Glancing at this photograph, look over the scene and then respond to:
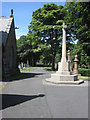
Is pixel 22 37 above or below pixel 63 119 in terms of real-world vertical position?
above

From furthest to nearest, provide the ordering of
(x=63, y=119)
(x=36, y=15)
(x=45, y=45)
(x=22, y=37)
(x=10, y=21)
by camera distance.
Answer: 1. (x=22, y=37)
2. (x=36, y=15)
3. (x=45, y=45)
4. (x=10, y=21)
5. (x=63, y=119)

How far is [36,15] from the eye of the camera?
36.2 m

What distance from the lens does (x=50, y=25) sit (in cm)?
3238

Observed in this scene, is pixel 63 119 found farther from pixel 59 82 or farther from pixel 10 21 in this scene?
pixel 10 21

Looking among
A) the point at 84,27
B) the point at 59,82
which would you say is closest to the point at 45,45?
the point at 84,27

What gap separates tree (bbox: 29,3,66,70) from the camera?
1280 inches

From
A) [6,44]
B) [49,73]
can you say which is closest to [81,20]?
[6,44]

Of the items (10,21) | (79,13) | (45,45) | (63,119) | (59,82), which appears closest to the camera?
(63,119)

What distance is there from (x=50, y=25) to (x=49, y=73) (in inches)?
474

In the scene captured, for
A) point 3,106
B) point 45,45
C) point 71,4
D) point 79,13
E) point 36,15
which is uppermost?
point 36,15

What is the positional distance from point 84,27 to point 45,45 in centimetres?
1431

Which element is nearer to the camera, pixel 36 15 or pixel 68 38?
pixel 68 38

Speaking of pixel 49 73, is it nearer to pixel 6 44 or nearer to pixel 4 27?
pixel 6 44

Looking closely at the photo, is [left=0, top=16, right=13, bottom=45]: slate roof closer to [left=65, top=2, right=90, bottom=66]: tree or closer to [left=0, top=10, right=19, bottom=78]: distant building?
[left=0, top=10, right=19, bottom=78]: distant building
